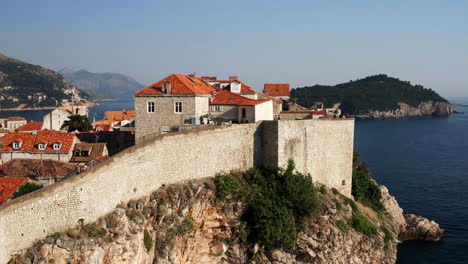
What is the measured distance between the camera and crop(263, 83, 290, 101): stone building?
56406mm

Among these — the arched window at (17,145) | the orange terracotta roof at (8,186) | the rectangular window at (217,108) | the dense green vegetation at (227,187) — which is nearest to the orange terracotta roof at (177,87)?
the rectangular window at (217,108)

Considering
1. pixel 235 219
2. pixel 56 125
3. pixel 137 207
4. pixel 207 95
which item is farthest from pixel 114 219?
pixel 56 125

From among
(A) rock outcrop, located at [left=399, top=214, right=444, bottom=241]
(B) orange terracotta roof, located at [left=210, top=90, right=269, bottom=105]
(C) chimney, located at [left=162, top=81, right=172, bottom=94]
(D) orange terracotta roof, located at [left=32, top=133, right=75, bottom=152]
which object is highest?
(C) chimney, located at [left=162, top=81, right=172, bottom=94]

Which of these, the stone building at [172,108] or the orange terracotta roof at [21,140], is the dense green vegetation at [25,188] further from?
the orange terracotta roof at [21,140]

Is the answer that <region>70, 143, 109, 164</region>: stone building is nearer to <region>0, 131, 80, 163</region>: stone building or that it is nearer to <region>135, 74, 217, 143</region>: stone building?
<region>0, 131, 80, 163</region>: stone building

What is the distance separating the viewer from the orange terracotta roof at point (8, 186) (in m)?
27.1

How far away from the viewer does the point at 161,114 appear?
33906 millimetres

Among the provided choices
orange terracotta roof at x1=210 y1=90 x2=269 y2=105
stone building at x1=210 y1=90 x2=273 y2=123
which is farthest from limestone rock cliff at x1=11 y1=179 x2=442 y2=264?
orange terracotta roof at x1=210 y1=90 x2=269 y2=105

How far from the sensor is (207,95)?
117 ft

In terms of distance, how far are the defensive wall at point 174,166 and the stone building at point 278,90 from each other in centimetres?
1821

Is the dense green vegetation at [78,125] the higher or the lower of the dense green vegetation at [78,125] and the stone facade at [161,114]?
the lower

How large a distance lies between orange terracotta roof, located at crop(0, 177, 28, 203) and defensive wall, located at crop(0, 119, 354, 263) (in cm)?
751

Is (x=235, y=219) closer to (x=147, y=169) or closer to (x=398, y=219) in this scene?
(x=147, y=169)

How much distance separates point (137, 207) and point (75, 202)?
4027mm
